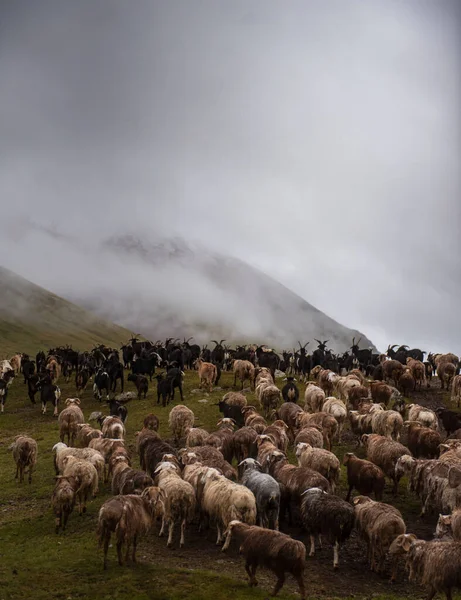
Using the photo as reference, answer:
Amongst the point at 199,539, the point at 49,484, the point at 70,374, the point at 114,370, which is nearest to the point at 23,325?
the point at 70,374

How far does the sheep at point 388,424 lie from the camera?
1088 inches

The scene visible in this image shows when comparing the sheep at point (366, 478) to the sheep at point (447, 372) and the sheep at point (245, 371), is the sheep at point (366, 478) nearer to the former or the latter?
the sheep at point (245, 371)

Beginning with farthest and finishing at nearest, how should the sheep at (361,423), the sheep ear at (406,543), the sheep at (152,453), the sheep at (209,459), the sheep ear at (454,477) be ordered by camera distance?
the sheep at (361,423) → the sheep at (152,453) → the sheep at (209,459) → the sheep ear at (454,477) → the sheep ear at (406,543)

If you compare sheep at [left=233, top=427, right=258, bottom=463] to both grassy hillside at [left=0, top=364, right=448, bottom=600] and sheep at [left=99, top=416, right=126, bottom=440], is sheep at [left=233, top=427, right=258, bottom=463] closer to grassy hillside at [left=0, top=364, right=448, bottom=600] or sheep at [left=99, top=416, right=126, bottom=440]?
grassy hillside at [left=0, top=364, right=448, bottom=600]

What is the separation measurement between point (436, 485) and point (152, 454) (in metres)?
11.9

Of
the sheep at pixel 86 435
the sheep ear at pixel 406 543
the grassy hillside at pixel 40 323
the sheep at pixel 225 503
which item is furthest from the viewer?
the grassy hillside at pixel 40 323

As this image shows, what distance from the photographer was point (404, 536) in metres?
14.5

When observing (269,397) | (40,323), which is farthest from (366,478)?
(40,323)

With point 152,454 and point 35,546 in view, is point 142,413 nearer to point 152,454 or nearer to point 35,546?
point 152,454

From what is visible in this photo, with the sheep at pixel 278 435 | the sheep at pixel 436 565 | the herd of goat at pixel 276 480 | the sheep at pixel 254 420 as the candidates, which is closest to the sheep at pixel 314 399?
the herd of goat at pixel 276 480

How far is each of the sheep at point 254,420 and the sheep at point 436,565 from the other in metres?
13.4

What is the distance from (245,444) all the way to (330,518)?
8907 millimetres

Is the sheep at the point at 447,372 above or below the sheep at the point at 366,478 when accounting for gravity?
above

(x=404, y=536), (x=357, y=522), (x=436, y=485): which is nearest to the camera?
(x=404, y=536)
